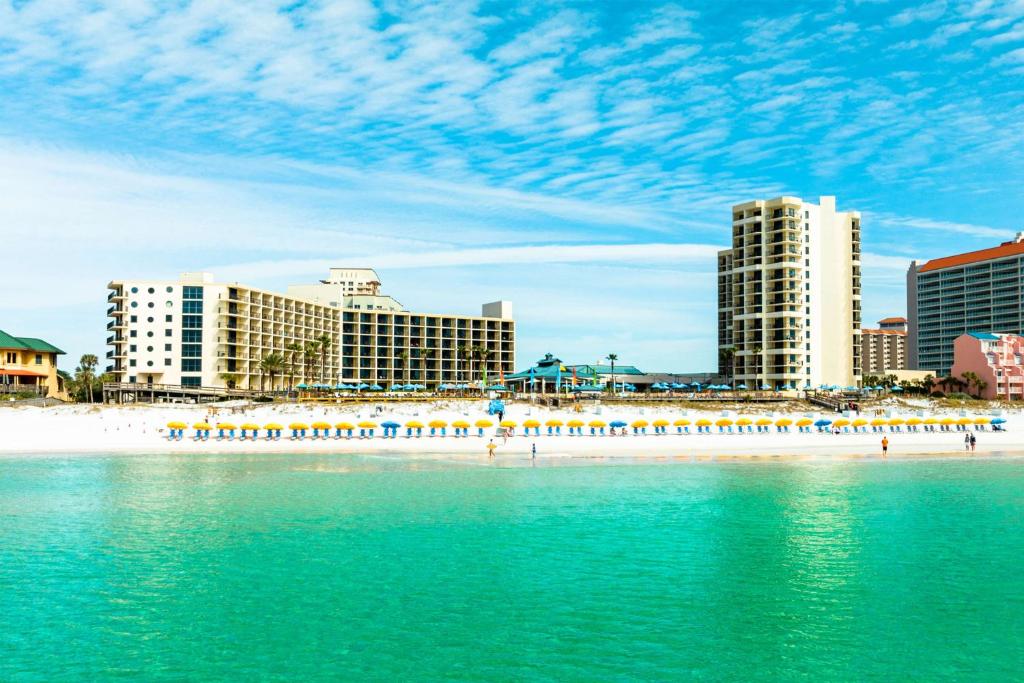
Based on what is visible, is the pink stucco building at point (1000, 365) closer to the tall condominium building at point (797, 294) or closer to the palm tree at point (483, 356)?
the tall condominium building at point (797, 294)

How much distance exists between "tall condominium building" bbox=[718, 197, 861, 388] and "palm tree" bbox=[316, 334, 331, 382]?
219ft

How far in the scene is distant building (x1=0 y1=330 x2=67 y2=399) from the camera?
11406 centimetres

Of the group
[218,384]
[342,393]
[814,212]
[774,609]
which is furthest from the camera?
[814,212]

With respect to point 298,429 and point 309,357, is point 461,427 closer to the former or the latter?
point 298,429

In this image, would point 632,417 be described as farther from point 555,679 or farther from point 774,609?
point 555,679

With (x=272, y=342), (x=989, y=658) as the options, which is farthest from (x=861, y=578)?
(x=272, y=342)

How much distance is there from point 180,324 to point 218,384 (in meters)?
9.97

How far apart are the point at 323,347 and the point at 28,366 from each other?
43.9 m

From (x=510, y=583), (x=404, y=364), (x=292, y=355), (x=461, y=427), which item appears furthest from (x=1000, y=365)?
(x=510, y=583)

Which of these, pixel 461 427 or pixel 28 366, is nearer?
pixel 461 427

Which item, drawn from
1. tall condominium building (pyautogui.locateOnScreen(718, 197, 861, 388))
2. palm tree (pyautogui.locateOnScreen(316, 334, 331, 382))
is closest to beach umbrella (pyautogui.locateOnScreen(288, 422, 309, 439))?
palm tree (pyautogui.locateOnScreen(316, 334, 331, 382))

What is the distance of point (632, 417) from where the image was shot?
94562 millimetres

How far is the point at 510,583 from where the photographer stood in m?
26.1

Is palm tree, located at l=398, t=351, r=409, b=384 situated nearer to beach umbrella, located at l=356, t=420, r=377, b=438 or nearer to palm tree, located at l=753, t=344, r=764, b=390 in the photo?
palm tree, located at l=753, t=344, r=764, b=390
